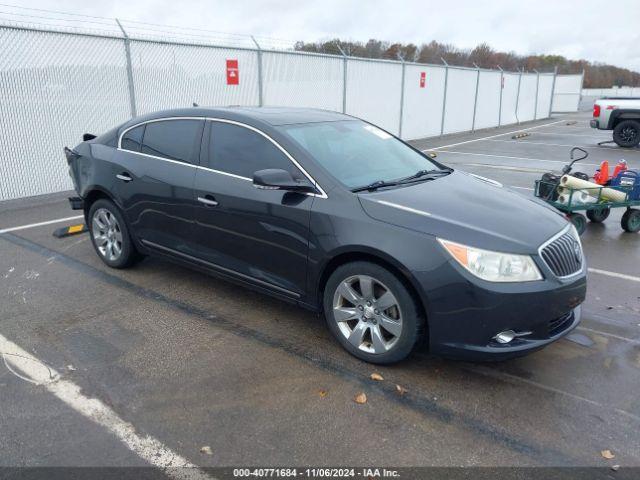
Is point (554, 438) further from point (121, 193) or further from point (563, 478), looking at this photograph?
point (121, 193)

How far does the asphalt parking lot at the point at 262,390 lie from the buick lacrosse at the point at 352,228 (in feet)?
1.08

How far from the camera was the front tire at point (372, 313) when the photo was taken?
325 centimetres

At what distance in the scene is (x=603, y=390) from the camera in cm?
329

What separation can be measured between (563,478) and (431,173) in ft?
8.10

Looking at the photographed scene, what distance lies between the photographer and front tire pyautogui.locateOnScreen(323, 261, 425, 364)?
3.25 m

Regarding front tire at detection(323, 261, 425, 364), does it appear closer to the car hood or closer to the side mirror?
the car hood

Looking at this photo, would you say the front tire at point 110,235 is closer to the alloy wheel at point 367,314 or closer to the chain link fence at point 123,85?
the alloy wheel at point 367,314

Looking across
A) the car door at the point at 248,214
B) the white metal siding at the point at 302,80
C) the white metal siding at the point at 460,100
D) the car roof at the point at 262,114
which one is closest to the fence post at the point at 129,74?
the white metal siding at the point at 302,80

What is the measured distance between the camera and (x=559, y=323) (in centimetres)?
334

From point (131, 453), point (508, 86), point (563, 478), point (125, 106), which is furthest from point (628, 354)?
point (508, 86)

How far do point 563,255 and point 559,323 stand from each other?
43 centimetres

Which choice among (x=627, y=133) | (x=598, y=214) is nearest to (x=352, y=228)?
(x=598, y=214)

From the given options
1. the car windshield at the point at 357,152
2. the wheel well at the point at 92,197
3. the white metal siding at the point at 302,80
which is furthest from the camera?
the white metal siding at the point at 302,80

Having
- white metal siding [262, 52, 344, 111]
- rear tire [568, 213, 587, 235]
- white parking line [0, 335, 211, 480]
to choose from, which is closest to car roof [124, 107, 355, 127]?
white parking line [0, 335, 211, 480]
